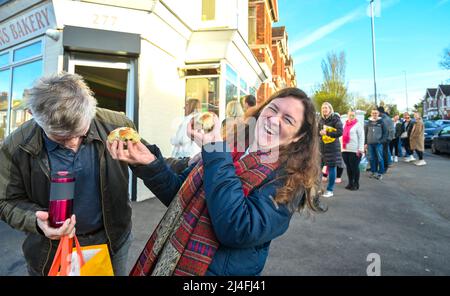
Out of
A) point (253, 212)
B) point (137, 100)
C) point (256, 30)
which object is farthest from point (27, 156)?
point (256, 30)

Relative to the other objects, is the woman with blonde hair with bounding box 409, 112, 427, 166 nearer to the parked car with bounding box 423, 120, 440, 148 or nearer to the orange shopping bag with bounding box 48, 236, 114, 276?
the parked car with bounding box 423, 120, 440, 148

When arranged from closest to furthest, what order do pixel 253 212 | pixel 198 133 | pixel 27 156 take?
pixel 253 212 → pixel 198 133 → pixel 27 156

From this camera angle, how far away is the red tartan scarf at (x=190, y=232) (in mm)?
1176

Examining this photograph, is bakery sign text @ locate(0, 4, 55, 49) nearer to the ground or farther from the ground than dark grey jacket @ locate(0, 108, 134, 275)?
farther from the ground

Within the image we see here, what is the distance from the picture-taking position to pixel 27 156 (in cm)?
153

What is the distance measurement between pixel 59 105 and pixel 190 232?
2.84ft

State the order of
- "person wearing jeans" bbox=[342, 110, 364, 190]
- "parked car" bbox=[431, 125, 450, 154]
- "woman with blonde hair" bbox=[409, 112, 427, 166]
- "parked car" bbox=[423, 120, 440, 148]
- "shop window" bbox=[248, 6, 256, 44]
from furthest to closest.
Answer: "parked car" bbox=[423, 120, 440, 148], "shop window" bbox=[248, 6, 256, 44], "parked car" bbox=[431, 125, 450, 154], "woman with blonde hair" bbox=[409, 112, 427, 166], "person wearing jeans" bbox=[342, 110, 364, 190]

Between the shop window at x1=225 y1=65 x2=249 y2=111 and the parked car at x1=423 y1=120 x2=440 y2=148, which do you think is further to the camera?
the parked car at x1=423 y1=120 x2=440 y2=148

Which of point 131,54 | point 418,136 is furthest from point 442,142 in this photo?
point 131,54

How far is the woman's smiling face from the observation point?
1.39 meters

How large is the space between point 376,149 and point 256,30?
931 cm

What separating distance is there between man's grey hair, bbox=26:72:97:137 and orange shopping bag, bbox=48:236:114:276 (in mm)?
538

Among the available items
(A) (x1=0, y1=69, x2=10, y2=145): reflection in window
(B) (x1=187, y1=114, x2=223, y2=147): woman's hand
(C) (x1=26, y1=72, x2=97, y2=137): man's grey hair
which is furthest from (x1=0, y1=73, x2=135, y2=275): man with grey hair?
(A) (x1=0, y1=69, x2=10, y2=145): reflection in window
